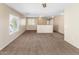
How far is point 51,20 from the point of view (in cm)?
1744

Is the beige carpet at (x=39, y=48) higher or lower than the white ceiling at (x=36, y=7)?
lower

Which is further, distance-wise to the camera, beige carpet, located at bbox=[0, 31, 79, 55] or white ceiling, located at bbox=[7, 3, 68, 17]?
white ceiling, located at bbox=[7, 3, 68, 17]

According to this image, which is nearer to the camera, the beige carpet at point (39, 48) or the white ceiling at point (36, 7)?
the beige carpet at point (39, 48)

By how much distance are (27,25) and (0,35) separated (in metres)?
12.6

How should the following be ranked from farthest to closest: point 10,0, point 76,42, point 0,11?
point 76,42
point 0,11
point 10,0

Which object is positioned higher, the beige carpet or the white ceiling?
the white ceiling

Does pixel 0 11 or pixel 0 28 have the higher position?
pixel 0 11

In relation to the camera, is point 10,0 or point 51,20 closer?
point 10,0

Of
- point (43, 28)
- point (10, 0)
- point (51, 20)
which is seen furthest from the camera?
point (51, 20)

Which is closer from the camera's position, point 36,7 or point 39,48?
point 39,48

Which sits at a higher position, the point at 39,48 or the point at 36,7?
the point at 36,7

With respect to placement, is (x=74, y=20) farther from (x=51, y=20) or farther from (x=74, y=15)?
(x=51, y=20)
